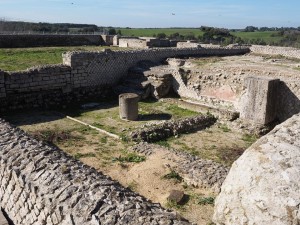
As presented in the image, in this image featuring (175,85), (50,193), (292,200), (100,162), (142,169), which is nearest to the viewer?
(292,200)

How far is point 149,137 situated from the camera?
1181 cm

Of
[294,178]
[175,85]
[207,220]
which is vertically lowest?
[207,220]

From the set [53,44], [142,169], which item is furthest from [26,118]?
[53,44]

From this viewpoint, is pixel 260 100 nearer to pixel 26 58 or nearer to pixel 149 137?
pixel 149 137

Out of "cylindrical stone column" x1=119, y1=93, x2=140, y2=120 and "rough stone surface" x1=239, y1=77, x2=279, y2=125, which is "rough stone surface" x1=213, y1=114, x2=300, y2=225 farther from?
"cylindrical stone column" x1=119, y1=93, x2=140, y2=120

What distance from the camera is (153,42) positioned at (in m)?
28.4

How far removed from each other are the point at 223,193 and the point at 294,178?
104 cm

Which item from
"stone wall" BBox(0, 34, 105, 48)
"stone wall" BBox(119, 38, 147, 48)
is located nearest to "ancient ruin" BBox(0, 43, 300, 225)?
"stone wall" BBox(119, 38, 147, 48)

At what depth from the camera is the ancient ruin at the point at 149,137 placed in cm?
423

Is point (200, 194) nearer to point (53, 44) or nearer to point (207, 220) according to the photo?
point (207, 220)

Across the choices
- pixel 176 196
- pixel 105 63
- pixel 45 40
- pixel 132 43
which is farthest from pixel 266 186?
pixel 45 40

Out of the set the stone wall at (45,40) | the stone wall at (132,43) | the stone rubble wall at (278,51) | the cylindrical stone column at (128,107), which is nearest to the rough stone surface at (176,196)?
the cylindrical stone column at (128,107)

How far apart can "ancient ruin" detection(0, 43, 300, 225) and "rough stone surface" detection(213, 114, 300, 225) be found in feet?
0.04

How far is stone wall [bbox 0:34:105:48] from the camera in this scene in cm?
2603
